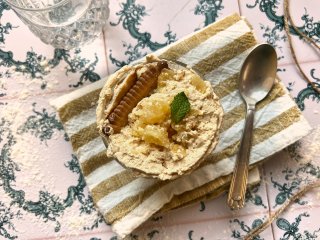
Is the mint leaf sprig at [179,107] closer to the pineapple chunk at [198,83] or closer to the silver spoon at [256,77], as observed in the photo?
the pineapple chunk at [198,83]

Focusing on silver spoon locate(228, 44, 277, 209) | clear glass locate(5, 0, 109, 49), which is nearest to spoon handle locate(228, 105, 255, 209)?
silver spoon locate(228, 44, 277, 209)

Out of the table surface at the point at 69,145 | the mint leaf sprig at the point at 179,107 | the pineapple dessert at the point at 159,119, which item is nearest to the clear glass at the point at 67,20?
the table surface at the point at 69,145

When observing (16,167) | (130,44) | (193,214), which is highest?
(130,44)

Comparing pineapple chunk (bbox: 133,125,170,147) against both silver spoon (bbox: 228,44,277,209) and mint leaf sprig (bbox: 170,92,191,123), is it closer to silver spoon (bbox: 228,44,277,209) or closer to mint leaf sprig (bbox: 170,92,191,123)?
mint leaf sprig (bbox: 170,92,191,123)

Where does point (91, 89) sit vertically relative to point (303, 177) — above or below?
above

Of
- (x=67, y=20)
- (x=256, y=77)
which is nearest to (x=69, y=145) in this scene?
(x=67, y=20)

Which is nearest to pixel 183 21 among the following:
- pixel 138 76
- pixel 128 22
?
pixel 128 22

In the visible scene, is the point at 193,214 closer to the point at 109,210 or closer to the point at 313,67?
the point at 109,210
